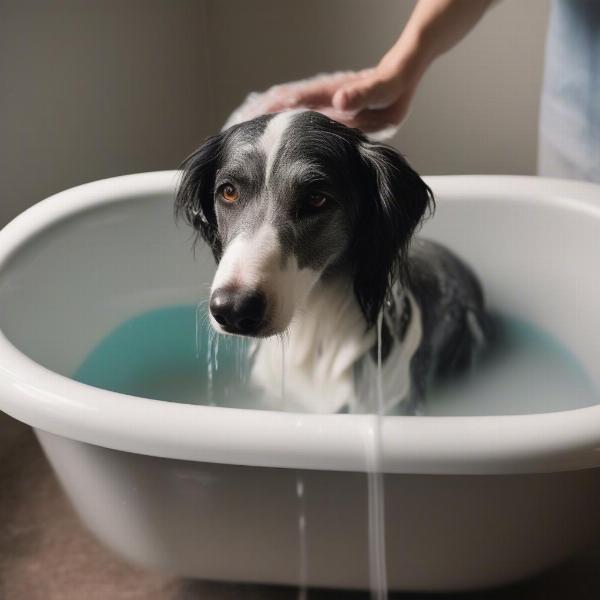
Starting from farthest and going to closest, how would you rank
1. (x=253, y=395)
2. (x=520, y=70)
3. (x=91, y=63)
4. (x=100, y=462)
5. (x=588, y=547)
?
1. (x=520, y=70)
2. (x=91, y=63)
3. (x=253, y=395)
4. (x=588, y=547)
5. (x=100, y=462)

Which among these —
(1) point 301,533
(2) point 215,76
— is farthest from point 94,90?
(1) point 301,533

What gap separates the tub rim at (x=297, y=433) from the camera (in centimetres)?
90

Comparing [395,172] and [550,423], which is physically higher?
[395,172]

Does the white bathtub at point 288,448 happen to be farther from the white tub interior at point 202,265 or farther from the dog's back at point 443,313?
the dog's back at point 443,313

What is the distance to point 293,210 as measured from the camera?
106cm

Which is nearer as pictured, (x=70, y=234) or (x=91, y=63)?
(x=70, y=234)

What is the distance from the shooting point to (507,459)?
2.96ft

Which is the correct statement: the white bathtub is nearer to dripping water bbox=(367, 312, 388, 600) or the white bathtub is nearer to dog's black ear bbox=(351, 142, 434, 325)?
dripping water bbox=(367, 312, 388, 600)

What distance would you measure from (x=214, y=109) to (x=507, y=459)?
1.71m

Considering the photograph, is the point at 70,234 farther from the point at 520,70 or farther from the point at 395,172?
the point at 520,70

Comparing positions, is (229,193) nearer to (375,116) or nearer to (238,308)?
(238,308)

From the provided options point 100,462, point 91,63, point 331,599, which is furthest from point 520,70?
point 100,462

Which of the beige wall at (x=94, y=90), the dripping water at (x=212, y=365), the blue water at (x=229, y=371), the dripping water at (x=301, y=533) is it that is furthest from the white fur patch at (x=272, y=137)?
the beige wall at (x=94, y=90)

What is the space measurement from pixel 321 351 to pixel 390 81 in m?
0.48
